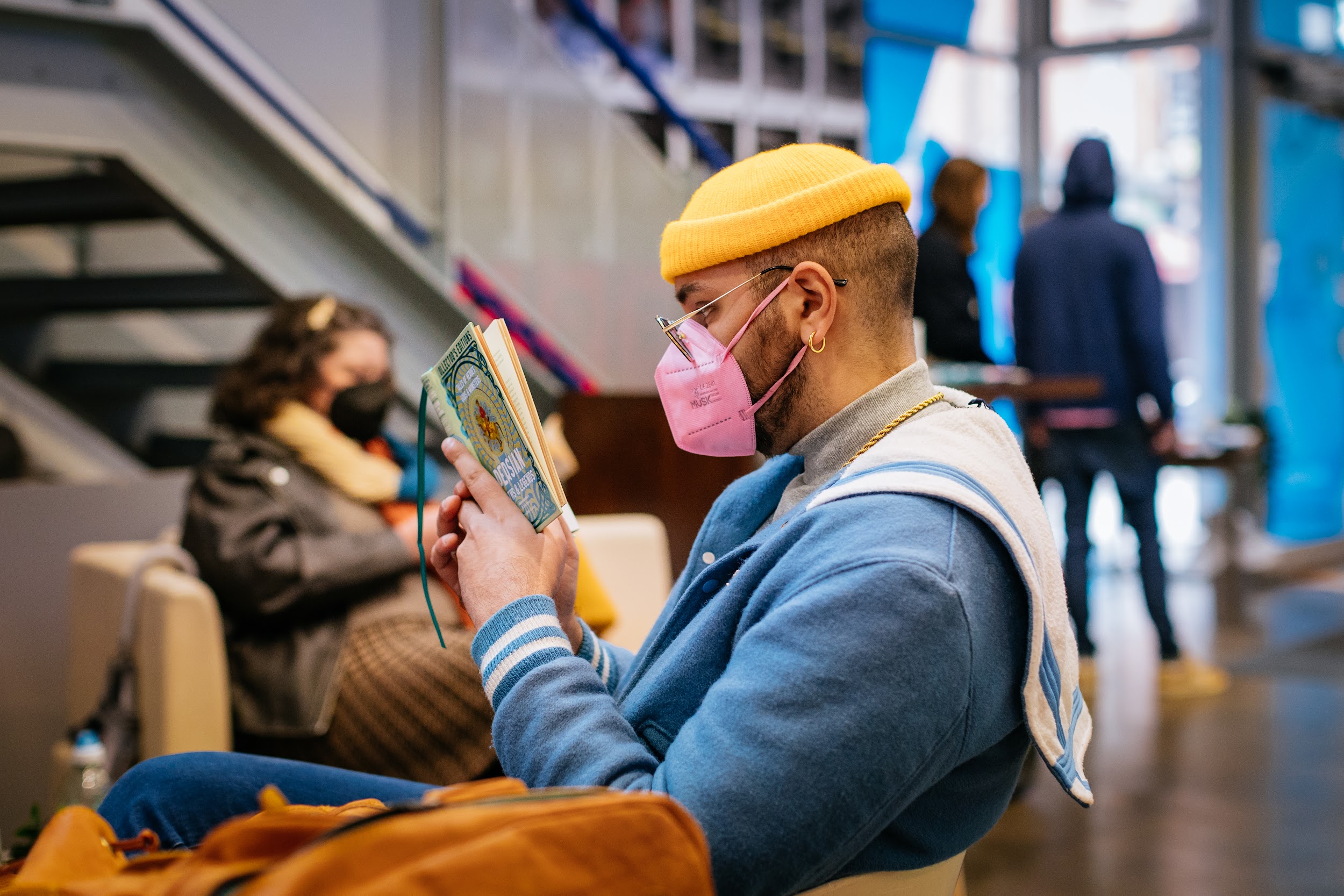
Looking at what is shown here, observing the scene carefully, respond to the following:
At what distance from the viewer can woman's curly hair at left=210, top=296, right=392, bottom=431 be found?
2826 millimetres

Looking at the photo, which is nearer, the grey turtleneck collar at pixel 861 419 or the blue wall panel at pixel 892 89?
the grey turtleneck collar at pixel 861 419

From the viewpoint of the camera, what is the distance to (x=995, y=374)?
12.5 feet

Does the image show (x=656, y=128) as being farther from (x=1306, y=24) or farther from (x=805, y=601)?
(x=1306, y=24)

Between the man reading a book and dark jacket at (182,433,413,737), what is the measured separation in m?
1.16

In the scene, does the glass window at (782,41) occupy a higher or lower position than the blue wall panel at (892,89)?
higher

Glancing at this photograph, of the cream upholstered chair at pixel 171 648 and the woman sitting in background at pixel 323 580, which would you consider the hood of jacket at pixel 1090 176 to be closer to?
the woman sitting in background at pixel 323 580

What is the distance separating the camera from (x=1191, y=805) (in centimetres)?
319

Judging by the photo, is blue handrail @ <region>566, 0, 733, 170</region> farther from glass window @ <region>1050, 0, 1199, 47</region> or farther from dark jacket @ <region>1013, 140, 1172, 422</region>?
glass window @ <region>1050, 0, 1199, 47</region>

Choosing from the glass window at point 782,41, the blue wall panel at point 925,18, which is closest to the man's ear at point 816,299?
the blue wall panel at point 925,18

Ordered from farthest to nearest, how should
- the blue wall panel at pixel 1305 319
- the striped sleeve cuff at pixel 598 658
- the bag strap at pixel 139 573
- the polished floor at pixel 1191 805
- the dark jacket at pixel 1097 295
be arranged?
the blue wall panel at pixel 1305 319, the dark jacket at pixel 1097 295, the polished floor at pixel 1191 805, the bag strap at pixel 139 573, the striped sleeve cuff at pixel 598 658

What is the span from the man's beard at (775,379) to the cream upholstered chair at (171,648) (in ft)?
5.14

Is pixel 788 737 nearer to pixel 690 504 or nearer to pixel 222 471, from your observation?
pixel 222 471

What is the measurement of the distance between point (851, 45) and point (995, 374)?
4.22 meters

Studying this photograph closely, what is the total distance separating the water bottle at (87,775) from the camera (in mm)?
2309
